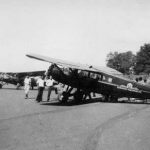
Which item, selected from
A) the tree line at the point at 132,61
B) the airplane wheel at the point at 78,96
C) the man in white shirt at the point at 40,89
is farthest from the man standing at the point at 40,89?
the tree line at the point at 132,61

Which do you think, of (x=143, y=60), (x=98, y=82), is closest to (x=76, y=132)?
(x=98, y=82)

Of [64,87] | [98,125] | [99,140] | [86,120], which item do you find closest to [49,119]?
[86,120]

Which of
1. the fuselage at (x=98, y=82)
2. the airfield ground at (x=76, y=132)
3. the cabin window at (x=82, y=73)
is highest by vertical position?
the cabin window at (x=82, y=73)

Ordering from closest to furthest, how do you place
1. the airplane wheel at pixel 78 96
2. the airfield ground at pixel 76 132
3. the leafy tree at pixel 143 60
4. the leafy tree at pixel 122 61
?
the airfield ground at pixel 76 132 → the airplane wheel at pixel 78 96 → the leafy tree at pixel 143 60 → the leafy tree at pixel 122 61

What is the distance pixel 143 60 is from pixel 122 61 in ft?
101

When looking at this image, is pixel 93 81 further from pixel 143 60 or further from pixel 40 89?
pixel 143 60

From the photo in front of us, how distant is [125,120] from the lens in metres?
11.2

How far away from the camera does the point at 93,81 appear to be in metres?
18.1

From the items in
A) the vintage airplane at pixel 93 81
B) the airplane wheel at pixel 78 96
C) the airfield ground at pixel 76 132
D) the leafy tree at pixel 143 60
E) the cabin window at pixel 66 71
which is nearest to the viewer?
the airfield ground at pixel 76 132

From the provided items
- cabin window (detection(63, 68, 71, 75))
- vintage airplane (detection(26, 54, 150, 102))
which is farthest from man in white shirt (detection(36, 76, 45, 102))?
cabin window (detection(63, 68, 71, 75))

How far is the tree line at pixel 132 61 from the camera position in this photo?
111 meters

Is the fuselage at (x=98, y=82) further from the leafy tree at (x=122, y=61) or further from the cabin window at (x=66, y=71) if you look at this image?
the leafy tree at (x=122, y=61)

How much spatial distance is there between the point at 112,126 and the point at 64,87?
9.87 metres

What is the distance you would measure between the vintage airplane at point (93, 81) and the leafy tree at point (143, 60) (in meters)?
92.0
